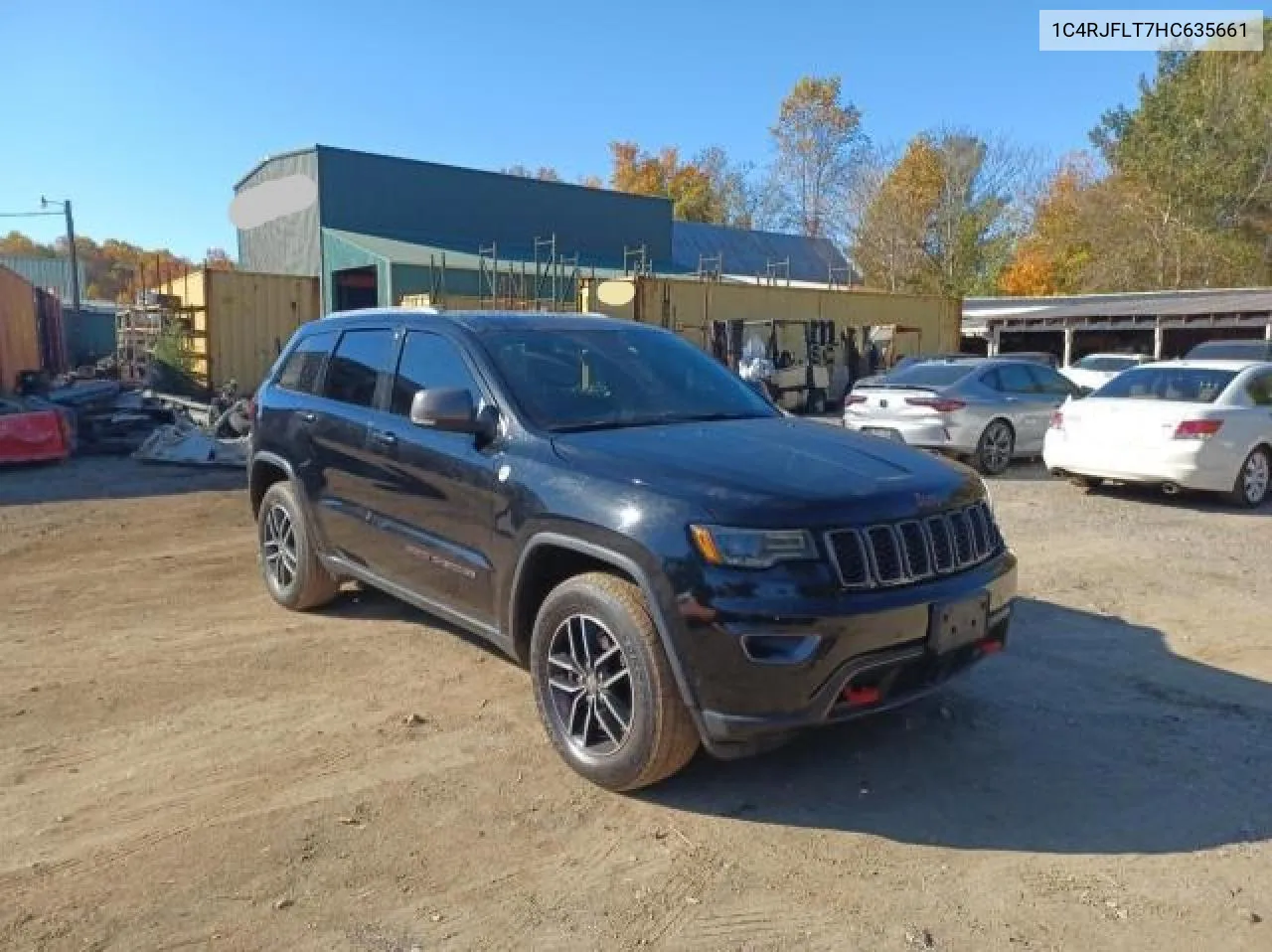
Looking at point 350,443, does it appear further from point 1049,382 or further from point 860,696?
point 1049,382

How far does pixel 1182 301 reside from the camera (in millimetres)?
31266

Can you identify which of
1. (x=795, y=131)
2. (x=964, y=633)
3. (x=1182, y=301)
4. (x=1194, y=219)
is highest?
(x=795, y=131)

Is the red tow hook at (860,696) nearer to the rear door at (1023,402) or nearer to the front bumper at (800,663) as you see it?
the front bumper at (800,663)

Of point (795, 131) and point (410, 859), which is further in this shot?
point (795, 131)

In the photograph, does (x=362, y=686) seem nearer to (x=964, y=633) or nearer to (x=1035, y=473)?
(x=964, y=633)

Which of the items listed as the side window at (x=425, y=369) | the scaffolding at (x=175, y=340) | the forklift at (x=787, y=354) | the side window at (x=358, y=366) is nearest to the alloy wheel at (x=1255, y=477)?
the side window at (x=425, y=369)

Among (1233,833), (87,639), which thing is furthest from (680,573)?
(87,639)

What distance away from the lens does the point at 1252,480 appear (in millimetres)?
9461

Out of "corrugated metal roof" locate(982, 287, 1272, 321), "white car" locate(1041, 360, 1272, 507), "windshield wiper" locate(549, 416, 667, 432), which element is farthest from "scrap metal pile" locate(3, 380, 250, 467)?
"corrugated metal roof" locate(982, 287, 1272, 321)

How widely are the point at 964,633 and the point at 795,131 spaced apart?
191 feet

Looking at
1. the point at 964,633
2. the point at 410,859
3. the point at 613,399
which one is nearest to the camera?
the point at 410,859

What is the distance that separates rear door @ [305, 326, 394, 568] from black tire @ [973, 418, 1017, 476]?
8366mm

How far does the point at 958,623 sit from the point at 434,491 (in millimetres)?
2275

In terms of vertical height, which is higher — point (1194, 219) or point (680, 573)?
point (1194, 219)
